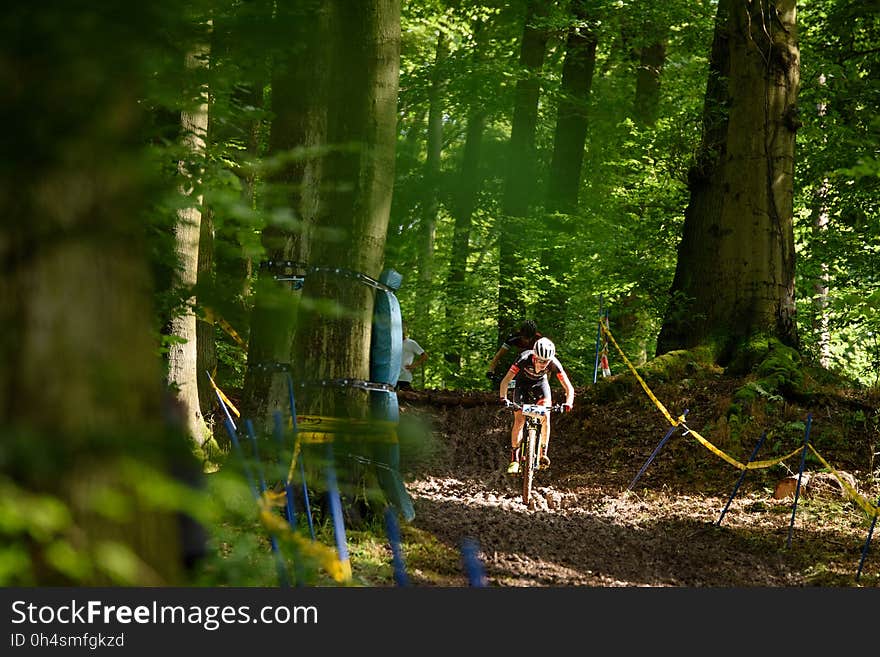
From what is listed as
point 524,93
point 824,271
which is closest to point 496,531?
point 824,271

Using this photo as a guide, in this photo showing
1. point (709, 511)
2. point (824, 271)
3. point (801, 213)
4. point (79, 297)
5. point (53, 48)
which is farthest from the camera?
point (801, 213)

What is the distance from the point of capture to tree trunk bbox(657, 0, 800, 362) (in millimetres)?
14883

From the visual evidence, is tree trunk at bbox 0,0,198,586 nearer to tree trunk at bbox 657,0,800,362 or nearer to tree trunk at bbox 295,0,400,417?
tree trunk at bbox 295,0,400,417

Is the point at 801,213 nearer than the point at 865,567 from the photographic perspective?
No

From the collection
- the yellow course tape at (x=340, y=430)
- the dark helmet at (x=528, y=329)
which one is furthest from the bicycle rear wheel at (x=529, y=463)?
the yellow course tape at (x=340, y=430)

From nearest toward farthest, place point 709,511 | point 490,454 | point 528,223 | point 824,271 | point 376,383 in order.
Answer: point 376,383, point 709,511, point 490,454, point 824,271, point 528,223

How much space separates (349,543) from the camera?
7488 mm

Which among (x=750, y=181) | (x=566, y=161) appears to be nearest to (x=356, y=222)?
(x=750, y=181)

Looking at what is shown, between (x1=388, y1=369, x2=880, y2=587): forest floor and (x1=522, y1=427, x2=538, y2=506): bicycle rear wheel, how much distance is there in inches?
9.1

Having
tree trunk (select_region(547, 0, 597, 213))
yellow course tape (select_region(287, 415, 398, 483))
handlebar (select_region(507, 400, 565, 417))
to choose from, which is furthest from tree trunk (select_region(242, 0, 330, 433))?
tree trunk (select_region(547, 0, 597, 213))

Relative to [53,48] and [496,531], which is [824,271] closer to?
[496,531]

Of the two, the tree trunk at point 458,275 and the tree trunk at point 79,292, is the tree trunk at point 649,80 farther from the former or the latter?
A: the tree trunk at point 79,292

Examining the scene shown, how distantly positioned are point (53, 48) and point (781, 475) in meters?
11.1

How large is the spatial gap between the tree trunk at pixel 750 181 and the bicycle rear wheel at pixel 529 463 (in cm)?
508
